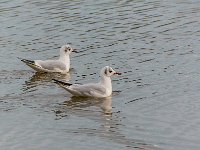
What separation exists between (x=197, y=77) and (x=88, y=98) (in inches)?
178

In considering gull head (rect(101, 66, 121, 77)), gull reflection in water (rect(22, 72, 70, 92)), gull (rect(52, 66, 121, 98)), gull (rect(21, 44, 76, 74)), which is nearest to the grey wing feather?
gull (rect(21, 44, 76, 74))

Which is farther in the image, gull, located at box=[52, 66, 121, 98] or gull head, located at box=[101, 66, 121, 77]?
gull head, located at box=[101, 66, 121, 77]

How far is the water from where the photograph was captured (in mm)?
20688

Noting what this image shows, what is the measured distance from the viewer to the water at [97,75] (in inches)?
814

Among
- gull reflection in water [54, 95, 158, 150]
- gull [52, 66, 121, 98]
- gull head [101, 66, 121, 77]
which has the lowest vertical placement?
gull reflection in water [54, 95, 158, 150]

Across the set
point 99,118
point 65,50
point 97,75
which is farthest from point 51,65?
point 99,118

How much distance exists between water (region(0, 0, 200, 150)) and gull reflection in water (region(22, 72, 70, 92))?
45 millimetres

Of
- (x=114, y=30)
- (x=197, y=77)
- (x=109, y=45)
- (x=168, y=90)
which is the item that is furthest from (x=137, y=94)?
(x=114, y=30)

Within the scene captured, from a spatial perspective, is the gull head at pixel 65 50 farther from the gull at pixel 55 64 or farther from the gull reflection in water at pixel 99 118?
the gull reflection in water at pixel 99 118

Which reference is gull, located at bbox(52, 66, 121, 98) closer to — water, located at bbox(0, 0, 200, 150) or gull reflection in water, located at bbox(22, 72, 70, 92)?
water, located at bbox(0, 0, 200, 150)

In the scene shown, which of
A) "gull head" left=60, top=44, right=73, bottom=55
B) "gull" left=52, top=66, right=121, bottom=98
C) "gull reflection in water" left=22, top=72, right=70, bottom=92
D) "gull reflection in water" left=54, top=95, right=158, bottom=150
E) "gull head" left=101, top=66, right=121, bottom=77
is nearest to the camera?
"gull reflection in water" left=54, top=95, right=158, bottom=150

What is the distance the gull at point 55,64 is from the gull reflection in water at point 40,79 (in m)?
0.24

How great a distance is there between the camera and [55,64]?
3002 cm

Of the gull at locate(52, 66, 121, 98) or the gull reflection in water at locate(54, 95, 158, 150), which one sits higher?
the gull at locate(52, 66, 121, 98)
